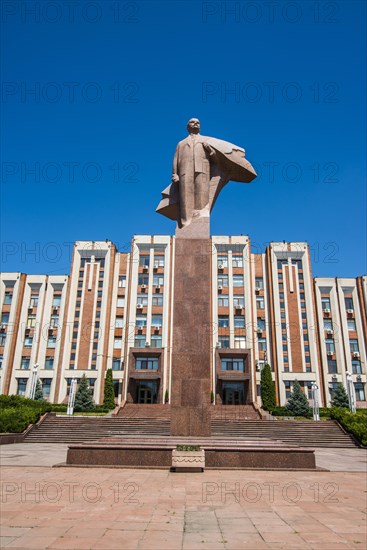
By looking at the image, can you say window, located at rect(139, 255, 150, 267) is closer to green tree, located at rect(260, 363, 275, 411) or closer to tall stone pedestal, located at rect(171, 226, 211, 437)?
green tree, located at rect(260, 363, 275, 411)

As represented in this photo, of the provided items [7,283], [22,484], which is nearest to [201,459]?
[22,484]

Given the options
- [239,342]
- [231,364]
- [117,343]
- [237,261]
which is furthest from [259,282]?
[117,343]

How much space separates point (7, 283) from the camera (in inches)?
1594

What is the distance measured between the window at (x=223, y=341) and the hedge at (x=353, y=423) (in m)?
15.7

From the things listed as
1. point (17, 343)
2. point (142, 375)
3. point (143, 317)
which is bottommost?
point (142, 375)

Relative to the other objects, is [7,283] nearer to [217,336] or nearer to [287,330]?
[217,336]

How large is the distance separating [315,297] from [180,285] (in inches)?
1249


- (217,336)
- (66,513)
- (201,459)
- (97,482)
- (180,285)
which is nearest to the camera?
(66,513)

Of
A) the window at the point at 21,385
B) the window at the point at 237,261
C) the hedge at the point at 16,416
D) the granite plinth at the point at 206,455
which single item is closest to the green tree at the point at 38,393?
the window at the point at 21,385

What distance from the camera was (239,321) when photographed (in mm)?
37844

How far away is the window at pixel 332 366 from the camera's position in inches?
1460

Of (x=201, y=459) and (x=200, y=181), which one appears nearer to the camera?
(x=201, y=459)

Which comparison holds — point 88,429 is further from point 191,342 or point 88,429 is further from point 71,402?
point 191,342

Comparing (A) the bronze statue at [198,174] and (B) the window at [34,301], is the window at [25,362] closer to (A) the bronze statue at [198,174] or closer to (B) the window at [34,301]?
(B) the window at [34,301]
